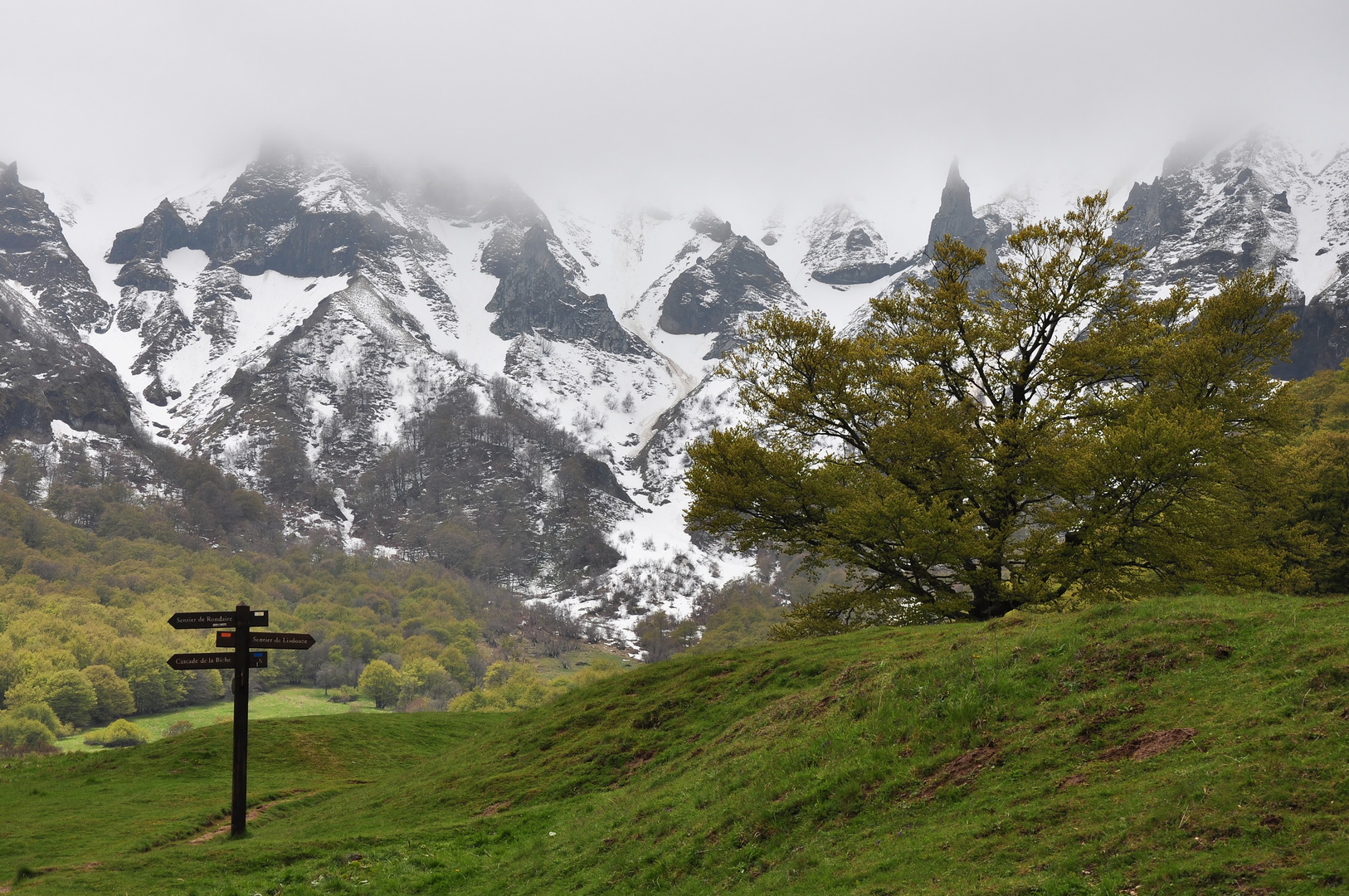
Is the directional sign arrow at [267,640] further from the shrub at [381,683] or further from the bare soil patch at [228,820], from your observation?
the shrub at [381,683]

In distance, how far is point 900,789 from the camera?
500 inches

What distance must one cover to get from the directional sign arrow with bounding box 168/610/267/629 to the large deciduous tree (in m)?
14.0

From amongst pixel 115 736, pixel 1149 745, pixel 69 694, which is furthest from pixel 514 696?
pixel 1149 745

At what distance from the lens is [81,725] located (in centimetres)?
11675

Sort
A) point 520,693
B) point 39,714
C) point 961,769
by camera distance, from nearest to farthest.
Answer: point 961,769 → point 39,714 → point 520,693

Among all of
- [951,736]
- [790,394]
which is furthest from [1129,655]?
[790,394]

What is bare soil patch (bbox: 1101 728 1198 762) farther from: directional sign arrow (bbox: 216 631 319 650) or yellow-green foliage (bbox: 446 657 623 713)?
yellow-green foliage (bbox: 446 657 623 713)

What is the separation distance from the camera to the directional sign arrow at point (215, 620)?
24.1 m

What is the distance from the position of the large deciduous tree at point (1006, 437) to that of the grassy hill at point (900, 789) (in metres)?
4.07

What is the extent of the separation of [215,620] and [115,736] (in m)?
107

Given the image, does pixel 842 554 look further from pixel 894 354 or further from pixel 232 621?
pixel 232 621

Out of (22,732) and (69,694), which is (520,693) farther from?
(22,732)

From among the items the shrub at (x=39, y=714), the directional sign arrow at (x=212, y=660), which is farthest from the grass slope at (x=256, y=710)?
the directional sign arrow at (x=212, y=660)

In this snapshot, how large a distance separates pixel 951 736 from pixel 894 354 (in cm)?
1712
